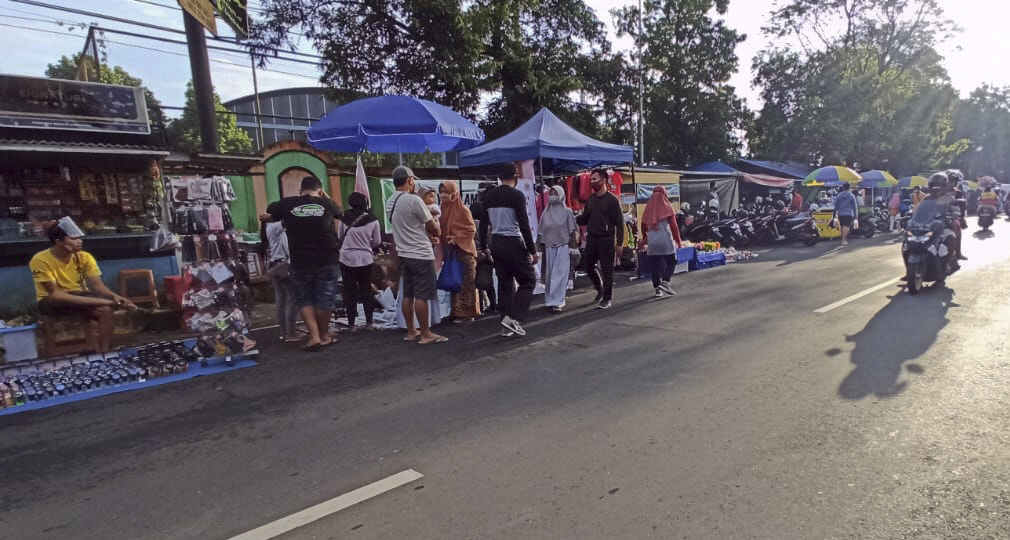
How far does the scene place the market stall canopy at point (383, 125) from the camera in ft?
24.8

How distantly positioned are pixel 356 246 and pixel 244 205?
489 centimetres

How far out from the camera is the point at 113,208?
8.82 meters

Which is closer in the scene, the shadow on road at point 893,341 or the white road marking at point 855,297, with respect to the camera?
the shadow on road at point 893,341

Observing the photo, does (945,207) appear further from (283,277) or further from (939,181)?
(283,277)

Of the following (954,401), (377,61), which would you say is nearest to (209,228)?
(954,401)

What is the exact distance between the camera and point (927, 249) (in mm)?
7551

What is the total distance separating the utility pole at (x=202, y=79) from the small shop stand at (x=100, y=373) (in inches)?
211

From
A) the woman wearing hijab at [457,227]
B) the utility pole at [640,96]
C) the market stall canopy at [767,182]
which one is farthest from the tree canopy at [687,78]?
the woman wearing hijab at [457,227]

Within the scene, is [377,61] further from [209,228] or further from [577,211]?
[209,228]

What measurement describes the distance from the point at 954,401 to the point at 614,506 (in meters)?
2.87

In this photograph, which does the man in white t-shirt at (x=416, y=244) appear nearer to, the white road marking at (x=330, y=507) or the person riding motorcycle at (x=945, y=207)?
the white road marking at (x=330, y=507)

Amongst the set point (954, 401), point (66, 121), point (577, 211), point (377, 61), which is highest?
point (377, 61)

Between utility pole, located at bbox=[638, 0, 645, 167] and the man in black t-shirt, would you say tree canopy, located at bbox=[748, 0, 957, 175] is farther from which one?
the man in black t-shirt

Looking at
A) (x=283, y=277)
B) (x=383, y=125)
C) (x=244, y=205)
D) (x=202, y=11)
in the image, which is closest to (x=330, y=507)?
(x=283, y=277)
